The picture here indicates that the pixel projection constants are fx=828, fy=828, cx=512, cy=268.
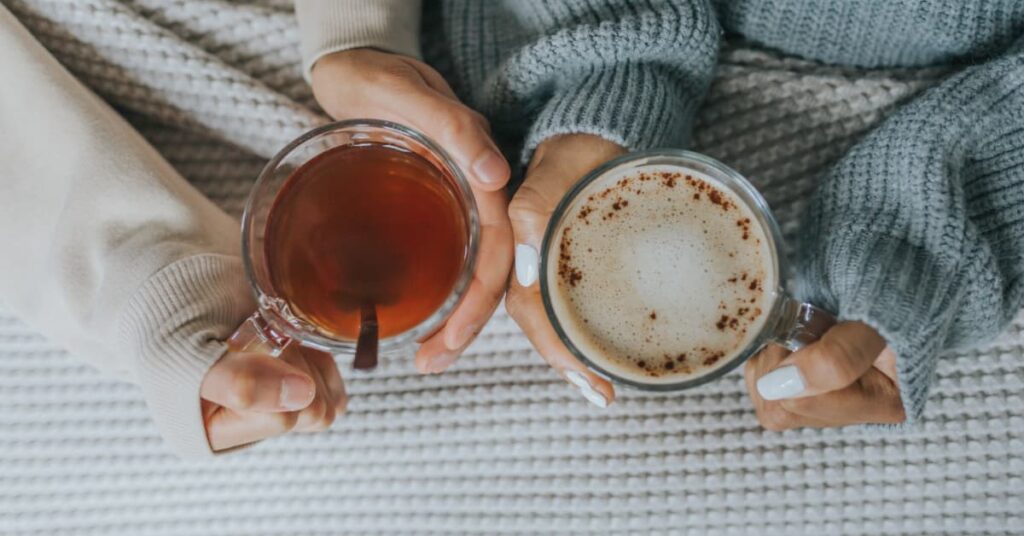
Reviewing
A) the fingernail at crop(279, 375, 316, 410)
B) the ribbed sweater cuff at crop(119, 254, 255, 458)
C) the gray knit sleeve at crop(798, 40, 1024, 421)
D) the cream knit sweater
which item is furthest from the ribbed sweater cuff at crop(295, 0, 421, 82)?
the gray knit sleeve at crop(798, 40, 1024, 421)

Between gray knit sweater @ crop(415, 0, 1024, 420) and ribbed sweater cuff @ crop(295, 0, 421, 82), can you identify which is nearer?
gray knit sweater @ crop(415, 0, 1024, 420)

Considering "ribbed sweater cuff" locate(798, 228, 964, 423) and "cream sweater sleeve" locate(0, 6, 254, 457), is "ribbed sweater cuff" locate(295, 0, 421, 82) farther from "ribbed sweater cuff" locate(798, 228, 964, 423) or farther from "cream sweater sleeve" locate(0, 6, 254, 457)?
"ribbed sweater cuff" locate(798, 228, 964, 423)

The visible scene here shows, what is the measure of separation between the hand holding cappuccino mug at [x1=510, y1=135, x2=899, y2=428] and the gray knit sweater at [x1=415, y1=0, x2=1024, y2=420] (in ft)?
0.22

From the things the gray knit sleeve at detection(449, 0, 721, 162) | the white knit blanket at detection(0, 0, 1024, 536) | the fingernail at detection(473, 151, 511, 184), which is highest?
the gray knit sleeve at detection(449, 0, 721, 162)

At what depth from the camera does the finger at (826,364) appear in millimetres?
588

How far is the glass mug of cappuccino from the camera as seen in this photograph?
591mm

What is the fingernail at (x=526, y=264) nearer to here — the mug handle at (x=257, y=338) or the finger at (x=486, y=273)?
the finger at (x=486, y=273)

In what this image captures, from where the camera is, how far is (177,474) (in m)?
0.82

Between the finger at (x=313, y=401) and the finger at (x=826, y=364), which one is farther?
the finger at (x=313, y=401)

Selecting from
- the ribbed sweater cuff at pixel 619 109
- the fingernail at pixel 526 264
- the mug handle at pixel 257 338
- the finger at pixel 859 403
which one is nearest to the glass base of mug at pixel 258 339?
the mug handle at pixel 257 338

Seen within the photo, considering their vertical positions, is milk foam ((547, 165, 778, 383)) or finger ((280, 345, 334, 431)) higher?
milk foam ((547, 165, 778, 383))

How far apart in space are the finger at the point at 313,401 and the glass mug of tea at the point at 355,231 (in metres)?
0.03

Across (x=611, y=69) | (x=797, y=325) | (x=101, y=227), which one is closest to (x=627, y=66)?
(x=611, y=69)

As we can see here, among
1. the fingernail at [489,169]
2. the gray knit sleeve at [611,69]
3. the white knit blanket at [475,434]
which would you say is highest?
the gray knit sleeve at [611,69]
